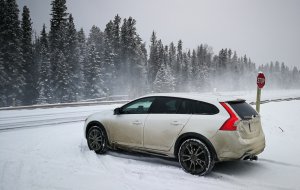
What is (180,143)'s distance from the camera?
6.22 meters

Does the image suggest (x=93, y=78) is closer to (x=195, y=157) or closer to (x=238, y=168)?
(x=238, y=168)

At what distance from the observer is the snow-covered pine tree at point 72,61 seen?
135 ft

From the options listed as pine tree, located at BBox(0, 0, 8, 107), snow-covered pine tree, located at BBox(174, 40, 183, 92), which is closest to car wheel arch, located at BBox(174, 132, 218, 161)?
pine tree, located at BBox(0, 0, 8, 107)

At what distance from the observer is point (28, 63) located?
4153 cm

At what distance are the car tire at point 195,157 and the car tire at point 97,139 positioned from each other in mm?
2304

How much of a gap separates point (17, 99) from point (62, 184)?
35.2 m

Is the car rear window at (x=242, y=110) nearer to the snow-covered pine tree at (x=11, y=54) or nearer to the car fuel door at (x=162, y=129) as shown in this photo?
the car fuel door at (x=162, y=129)

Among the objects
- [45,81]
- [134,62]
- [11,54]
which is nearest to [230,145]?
[11,54]

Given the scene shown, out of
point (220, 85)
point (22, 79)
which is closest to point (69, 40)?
point (22, 79)

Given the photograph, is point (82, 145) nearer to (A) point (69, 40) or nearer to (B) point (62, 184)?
(B) point (62, 184)

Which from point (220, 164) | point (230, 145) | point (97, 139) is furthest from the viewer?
point (97, 139)

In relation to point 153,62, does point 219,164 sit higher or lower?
lower

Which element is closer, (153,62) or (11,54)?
(11,54)

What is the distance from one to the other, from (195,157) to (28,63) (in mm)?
40360
